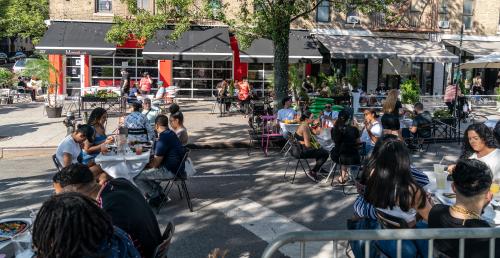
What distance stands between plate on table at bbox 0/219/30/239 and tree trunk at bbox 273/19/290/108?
1091 centimetres

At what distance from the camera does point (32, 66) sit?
17.5 metres

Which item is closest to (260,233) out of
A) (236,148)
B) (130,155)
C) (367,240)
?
(130,155)

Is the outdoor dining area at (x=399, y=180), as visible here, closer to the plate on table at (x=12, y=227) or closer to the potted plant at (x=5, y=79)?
the plate on table at (x=12, y=227)

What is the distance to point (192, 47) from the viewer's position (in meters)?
22.8

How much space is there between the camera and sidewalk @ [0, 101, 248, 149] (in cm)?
1342

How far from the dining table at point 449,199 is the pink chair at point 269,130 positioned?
651 centimetres

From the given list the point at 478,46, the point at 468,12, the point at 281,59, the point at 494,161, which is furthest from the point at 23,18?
the point at 494,161

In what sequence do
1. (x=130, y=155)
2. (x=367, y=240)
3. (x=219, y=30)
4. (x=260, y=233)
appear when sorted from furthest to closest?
(x=219, y=30), (x=130, y=155), (x=260, y=233), (x=367, y=240)

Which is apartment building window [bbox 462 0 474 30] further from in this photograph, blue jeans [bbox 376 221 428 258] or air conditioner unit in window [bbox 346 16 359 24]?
blue jeans [bbox 376 221 428 258]

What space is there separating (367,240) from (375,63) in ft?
81.4

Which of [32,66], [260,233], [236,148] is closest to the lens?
[260,233]

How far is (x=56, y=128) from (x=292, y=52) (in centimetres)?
1127

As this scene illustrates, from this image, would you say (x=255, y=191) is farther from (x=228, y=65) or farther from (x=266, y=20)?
(x=228, y=65)

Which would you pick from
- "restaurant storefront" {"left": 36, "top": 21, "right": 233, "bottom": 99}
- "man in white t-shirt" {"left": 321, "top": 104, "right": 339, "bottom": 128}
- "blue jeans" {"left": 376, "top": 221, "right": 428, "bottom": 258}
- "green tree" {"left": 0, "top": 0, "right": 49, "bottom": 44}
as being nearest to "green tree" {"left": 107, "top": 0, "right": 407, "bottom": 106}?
"man in white t-shirt" {"left": 321, "top": 104, "right": 339, "bottom": 128}
